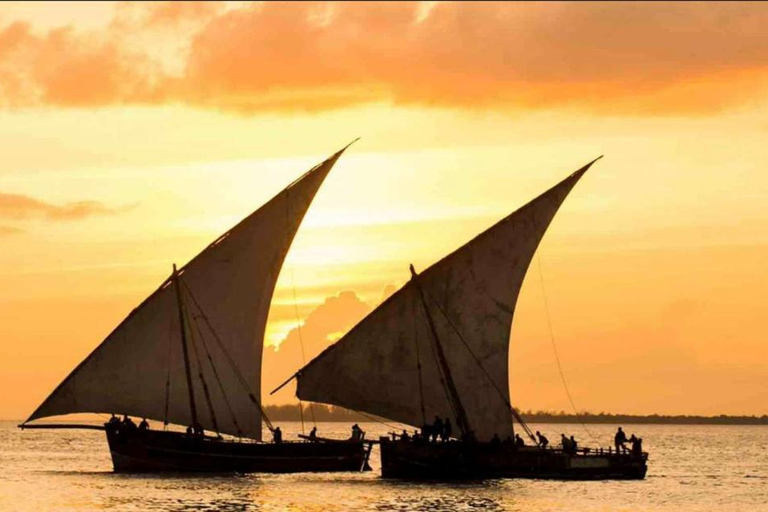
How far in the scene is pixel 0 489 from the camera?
82.6 m

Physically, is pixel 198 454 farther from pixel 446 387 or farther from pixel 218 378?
pixel 446 387

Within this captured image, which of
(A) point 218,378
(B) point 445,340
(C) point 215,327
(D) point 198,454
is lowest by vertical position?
(D) point 198,454

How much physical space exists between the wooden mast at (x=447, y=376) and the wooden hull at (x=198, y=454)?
10.9m

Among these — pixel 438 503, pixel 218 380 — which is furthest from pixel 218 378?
pixel 438 503

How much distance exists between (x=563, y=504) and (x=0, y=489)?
2967 centimetres

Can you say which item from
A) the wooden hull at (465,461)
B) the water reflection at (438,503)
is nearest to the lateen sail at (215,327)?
the wooden hull at (465,461)

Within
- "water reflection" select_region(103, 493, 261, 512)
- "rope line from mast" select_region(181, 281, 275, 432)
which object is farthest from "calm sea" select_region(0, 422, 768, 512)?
"rope line from mast" select_region(181, 281, 275, 432)

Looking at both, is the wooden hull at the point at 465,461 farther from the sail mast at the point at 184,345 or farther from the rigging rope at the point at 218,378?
the sail mast at the point at 184,345

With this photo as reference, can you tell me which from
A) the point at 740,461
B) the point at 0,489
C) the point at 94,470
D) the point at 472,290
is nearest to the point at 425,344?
the point at 472,290

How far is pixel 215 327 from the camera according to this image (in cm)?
8519

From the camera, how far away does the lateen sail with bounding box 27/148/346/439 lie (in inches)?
3290

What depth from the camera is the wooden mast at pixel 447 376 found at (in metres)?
79.8

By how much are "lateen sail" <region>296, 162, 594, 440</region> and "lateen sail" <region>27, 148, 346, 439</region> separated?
756 centimetres

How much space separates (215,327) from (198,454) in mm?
7333
